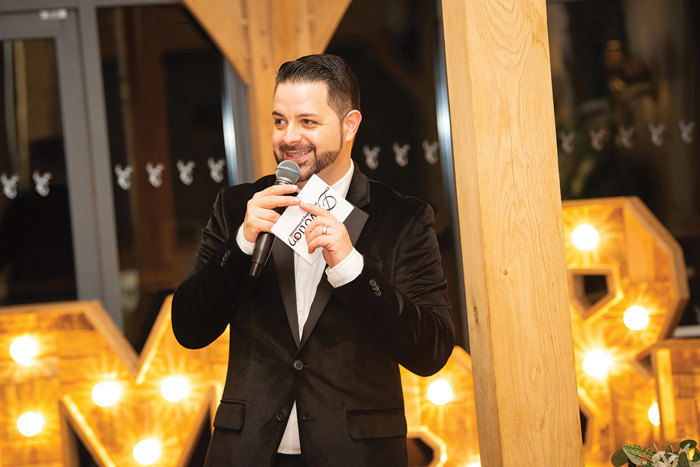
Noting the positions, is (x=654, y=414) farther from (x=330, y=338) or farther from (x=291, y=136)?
(x=291, y=136)

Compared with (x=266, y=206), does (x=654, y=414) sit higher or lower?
lower

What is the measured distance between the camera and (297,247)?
58.0 inches

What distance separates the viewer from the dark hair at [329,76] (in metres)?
1.63

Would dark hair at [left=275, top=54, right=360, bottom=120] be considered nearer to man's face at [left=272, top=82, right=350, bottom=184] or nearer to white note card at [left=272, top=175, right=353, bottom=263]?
man's face at [left=272, top=82, right=350, bottom=184]

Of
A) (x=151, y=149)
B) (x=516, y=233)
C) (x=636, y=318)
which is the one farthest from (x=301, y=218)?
(x=151, y=149)

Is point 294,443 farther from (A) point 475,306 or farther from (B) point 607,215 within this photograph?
(B) point 607,215

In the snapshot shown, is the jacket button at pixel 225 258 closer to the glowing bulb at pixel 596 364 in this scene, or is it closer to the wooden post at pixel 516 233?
the wooden post at pixel 516 233

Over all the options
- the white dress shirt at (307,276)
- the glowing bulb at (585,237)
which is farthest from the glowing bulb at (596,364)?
the white dress shirt at (307,276)

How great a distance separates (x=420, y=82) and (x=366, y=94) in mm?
296

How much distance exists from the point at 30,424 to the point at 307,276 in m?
2.27

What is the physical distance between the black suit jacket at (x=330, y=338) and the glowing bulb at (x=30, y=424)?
6.79 feet

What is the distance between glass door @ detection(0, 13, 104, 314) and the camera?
12.8 ft

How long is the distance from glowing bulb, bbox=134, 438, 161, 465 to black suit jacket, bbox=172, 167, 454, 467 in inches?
76.3

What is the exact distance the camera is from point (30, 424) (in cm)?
339
